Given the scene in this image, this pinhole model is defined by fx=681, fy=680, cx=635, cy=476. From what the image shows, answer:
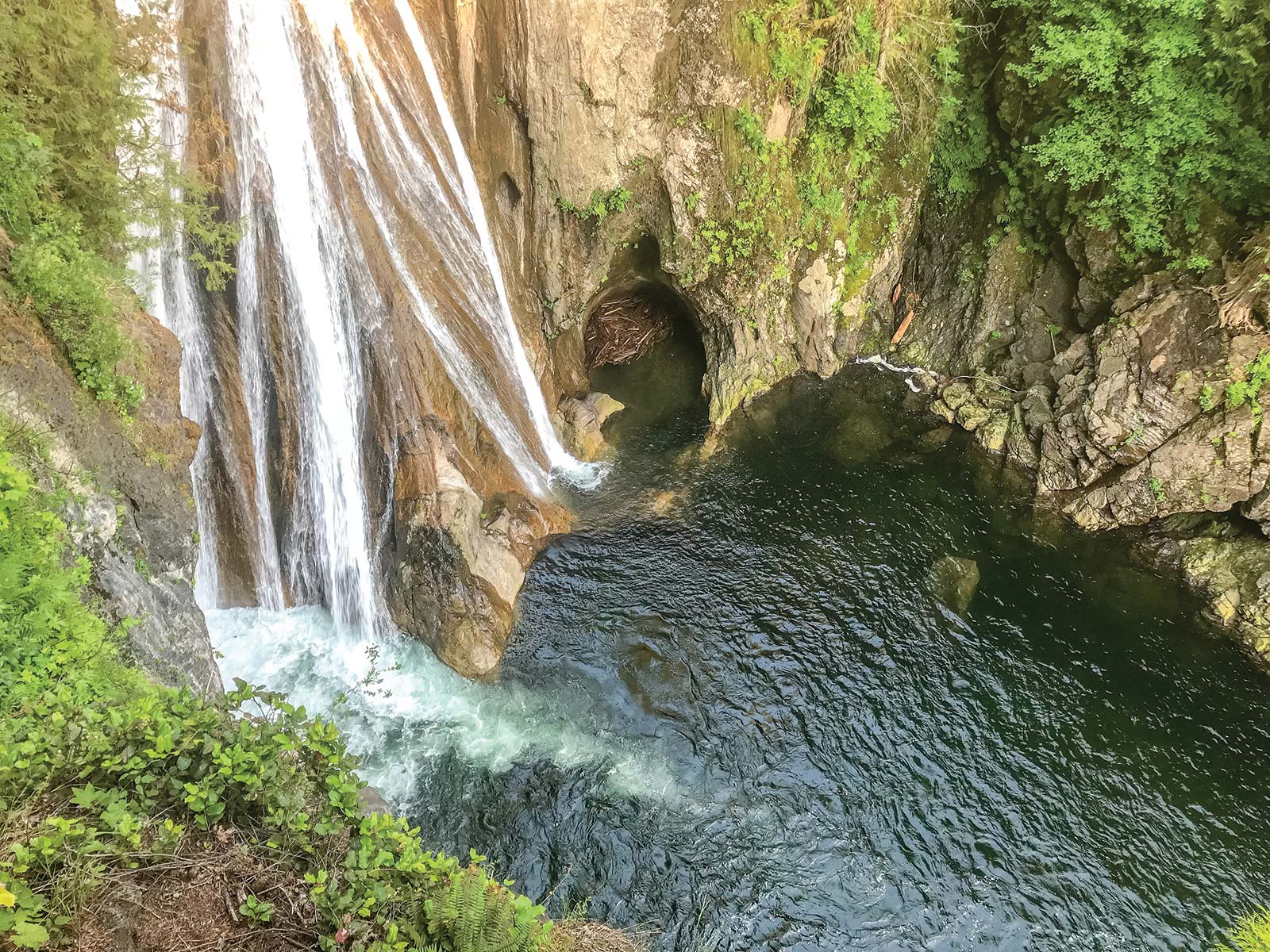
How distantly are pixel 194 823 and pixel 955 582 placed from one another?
11.5 metres

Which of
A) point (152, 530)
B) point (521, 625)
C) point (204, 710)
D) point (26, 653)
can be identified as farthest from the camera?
point (521, 625)

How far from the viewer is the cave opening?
15.4 m

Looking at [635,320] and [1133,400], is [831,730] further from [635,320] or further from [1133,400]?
[635,320]

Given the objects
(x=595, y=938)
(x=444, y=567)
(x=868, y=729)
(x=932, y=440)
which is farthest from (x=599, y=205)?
(x=595, y=938)

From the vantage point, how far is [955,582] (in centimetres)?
1195

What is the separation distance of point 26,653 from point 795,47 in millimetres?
15133

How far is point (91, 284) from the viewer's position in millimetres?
6176

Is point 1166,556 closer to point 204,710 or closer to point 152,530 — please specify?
point 204,710

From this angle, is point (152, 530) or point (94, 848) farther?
point (152, 530)

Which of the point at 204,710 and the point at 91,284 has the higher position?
the point at 91,284

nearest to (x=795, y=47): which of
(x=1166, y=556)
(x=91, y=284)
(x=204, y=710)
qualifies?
(x=1166, y=556)

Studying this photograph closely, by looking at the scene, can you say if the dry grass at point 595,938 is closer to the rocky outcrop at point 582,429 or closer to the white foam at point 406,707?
the white foam at point 406,707

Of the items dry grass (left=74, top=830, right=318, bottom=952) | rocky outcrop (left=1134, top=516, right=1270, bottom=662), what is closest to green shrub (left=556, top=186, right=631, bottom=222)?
rocky outcrop (left=1134, top=516, right=1270, bottom=662)

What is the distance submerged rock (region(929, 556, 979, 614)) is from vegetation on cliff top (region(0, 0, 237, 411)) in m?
11.8
